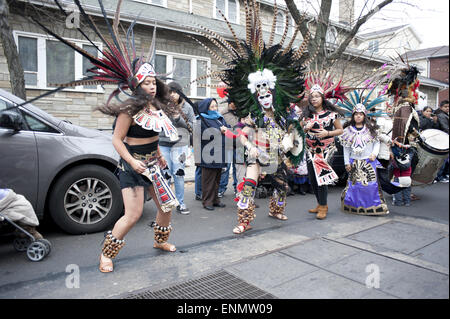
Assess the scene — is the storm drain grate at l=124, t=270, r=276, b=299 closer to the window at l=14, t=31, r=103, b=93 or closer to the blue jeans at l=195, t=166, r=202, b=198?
the blue jeans at l=195, t=166, r=202, b=198

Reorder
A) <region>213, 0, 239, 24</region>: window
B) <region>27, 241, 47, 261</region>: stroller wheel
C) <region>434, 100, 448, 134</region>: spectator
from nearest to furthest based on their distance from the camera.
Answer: <region>27, 241, 47, 261</region>: stroller wheel, <region>434, 100, 448, 134</region>: spectator, <region>213, 0, 239, 24</region>: window

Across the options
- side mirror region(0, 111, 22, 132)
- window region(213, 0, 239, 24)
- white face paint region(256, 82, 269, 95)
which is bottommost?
side mirror region(0, 111, 22, 132)

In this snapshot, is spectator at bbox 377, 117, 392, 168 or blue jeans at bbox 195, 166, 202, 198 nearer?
spectator at bbox 377, 117, 392, 168

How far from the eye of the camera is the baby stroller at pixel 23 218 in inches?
143

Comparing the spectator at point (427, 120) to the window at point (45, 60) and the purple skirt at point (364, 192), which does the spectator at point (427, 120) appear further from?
the window at point (45, 60)

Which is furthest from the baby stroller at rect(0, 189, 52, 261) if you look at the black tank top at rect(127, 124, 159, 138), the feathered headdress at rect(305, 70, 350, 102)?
the feathered headdress at rect(305, 70, 350, 102)

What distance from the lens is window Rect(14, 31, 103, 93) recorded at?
1120cm

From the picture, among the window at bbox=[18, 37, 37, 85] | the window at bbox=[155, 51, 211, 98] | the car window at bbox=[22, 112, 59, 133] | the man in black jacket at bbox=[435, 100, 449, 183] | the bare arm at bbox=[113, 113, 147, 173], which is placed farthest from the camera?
the window at bbox=[155, 51, 211, 98]

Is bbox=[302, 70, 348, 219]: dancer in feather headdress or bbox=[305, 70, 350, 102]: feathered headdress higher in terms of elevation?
bbox=[305, 70, 350, 102]: feathered headdress

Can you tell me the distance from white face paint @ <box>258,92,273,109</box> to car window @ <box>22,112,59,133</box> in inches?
105

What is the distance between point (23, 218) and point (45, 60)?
30.7 ft

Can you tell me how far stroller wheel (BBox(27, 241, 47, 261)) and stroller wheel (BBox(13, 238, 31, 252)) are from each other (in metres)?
0.29

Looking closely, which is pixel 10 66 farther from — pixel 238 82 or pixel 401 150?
pixel 401 150

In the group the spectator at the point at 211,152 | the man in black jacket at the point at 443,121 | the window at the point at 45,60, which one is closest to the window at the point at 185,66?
the window at the point at 45,60
